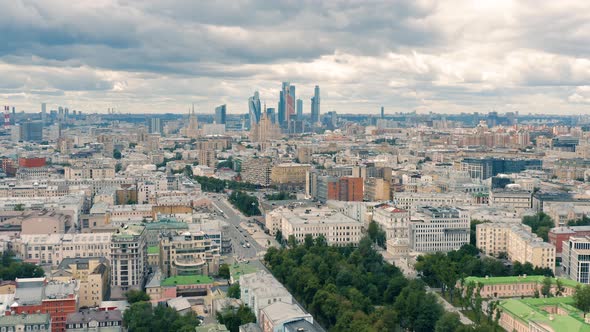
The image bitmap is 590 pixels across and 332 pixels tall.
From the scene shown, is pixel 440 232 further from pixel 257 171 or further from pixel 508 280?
pixel 257 171

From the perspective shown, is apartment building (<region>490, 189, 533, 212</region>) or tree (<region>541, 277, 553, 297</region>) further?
apartment building (<region>490, 189, 533, 212</region>)

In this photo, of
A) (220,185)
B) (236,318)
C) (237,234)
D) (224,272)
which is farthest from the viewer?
(220,185)

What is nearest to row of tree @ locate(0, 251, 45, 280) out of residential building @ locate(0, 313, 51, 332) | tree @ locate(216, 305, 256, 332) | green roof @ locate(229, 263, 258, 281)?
residential building @ locate(0, 313, 51, 332)

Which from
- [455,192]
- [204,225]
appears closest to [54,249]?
[204,225]

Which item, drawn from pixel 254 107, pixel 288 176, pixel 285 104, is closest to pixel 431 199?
pixel 288 176

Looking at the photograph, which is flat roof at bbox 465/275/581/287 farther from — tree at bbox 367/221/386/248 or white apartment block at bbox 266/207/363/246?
white apartment block at bbox 266/207/363/246

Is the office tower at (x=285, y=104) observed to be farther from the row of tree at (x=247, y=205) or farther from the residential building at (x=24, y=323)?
the residential building at (x=24, y=323)
